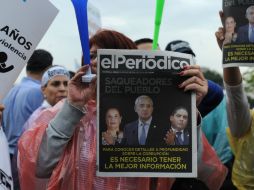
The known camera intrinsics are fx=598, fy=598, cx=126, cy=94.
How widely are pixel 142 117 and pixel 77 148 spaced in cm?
33

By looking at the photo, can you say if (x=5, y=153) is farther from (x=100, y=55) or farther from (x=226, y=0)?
(x=226, y=0)

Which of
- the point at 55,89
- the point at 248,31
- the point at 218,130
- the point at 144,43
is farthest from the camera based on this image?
the point at 55,89

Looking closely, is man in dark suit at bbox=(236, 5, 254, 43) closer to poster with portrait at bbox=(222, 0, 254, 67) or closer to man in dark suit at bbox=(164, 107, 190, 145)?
poster with portrait at bbox=(222, 0, 254, 67)

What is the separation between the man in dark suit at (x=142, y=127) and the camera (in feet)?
7.38

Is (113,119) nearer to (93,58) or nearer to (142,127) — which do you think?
(142,127)

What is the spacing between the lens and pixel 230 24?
2.37m

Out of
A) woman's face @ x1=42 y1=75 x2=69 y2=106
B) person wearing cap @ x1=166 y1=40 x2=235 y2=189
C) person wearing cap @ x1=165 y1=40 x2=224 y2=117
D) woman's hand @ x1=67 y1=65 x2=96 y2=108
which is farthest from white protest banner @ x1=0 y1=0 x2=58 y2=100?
woman's face @ x1=42 y1=75 x2=69 y2=106

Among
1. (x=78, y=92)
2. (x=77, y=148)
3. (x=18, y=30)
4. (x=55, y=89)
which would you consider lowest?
(x=77, y=148)

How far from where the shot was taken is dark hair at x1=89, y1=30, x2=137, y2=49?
255 centimetres

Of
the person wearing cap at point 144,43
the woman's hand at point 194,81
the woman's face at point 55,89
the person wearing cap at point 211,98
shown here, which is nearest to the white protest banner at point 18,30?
the woman's hand at point 194,81

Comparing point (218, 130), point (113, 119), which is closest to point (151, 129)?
point (113, 119)

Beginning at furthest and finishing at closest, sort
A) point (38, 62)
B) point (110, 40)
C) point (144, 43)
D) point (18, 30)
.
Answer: point (38, 62)
point (144, 43)
point (110, 40)
point (18, 30)

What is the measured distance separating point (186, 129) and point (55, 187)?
A: 60 cm

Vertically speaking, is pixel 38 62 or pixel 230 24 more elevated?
pixel 38 62
